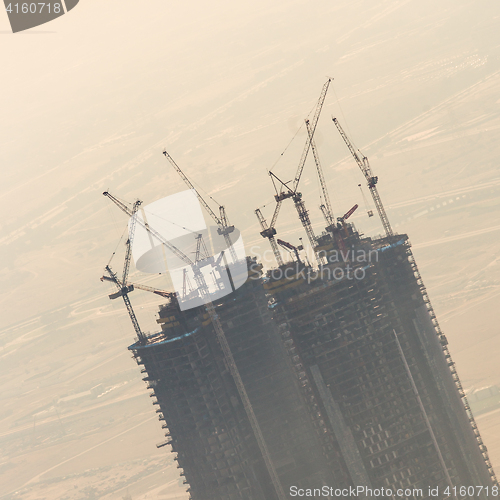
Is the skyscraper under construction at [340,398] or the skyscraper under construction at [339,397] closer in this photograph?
the skyscraper under construction at [339,397]

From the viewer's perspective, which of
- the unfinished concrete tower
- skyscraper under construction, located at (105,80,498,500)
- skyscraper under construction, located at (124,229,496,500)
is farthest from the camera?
the unfinished concrete tower

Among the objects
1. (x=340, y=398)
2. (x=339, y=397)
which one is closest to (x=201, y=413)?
(x=339, y=397)

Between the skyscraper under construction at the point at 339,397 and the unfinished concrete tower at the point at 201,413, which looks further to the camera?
the unfinished concrete tower at the point at 201,413

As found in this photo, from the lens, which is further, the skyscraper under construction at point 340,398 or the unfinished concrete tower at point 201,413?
the unfinished concrete tower at point 201,413

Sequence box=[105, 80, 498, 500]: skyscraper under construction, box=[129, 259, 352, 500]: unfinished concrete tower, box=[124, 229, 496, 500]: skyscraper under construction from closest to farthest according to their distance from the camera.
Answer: box=[124, 229, 496, 500]: skyscraper under construction < box=[105, 80, 498, 500]: skyscraper under construction < box=[129, 259, 352, 500]: unfinished concrete tower

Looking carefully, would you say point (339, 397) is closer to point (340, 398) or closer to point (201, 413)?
point (340, 398)

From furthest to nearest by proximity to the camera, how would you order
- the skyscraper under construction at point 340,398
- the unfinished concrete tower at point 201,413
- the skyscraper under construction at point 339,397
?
1. the unfinished concrete tower at point 201,413
2. the skyscraper under construction at point 340,398
3. the skyscraper under construction at point 339,397

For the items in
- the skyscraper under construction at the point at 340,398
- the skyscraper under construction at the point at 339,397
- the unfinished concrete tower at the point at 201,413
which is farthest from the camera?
the unfinished concrete tower at the point at 201,413

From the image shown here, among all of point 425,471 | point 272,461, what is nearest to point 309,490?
point 272,461

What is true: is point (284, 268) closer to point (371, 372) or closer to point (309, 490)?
point (371, 372)

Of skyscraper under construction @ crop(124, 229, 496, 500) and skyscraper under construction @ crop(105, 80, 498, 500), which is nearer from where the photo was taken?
skyscraper under construction @ crop(124, 229, 496, 500)

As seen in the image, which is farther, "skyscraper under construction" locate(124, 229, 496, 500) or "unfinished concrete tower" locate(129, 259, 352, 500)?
"unfinished concrete tower" locate(129, 259, 352, 500)
